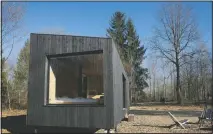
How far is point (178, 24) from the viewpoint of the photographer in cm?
→ 3275

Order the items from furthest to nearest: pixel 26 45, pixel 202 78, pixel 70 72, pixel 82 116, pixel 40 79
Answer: pixel 202 78 → pixel 26 45 → pixel 70 72 → pixel 40 79 → pixel 82 116

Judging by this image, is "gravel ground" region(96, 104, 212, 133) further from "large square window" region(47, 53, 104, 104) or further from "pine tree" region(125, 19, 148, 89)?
"pine tree" region(125, 19, 148, 89)

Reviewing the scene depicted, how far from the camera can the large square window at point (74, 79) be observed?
9.29m

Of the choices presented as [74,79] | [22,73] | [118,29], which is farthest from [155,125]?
[118,29]

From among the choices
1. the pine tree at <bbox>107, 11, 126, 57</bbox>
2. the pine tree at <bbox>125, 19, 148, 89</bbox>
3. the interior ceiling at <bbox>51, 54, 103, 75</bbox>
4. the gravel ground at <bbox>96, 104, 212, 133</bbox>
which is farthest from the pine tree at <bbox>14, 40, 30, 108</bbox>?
the interior ceiling at <bbox>51, 54, 103, 75</bbox>

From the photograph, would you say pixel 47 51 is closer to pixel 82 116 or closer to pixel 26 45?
pixel 82 116

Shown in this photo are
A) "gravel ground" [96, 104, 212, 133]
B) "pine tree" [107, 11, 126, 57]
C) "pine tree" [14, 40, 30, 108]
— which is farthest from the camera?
"pine tree" [107, 11, 126, 57]

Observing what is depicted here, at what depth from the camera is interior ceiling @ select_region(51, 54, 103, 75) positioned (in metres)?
9.19

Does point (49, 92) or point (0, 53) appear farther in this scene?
point (0, 53)

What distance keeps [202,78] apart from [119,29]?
14740mm

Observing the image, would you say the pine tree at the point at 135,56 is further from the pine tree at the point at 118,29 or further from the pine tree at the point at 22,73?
the pine tree at the point at 22,73

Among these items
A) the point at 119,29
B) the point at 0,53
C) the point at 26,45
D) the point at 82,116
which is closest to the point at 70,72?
the point at 82,116

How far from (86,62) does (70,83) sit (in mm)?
1012

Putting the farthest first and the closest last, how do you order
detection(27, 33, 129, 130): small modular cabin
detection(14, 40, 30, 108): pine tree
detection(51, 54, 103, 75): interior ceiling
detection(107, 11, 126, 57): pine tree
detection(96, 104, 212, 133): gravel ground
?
1. detection(107, 11, 126, 57): pine tree
2. detection(14, 40, 30, 108): pine tree
3. detection(96, 104, 212, 133): gravel ground
4. detection(51, 54, 103, 75): interior ceiling
5. detection(27, 33, 129, 130): small modular cabin
